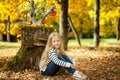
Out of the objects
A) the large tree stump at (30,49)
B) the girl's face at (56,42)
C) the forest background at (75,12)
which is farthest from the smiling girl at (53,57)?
the forest background at (75,12)

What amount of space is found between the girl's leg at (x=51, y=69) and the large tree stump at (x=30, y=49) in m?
1.35

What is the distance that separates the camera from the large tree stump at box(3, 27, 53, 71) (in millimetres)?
10352

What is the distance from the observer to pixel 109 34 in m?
57.3

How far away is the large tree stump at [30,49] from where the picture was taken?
10352mm

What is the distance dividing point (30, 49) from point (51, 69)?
1.66 metres

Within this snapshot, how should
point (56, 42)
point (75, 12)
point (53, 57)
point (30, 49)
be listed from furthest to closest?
point (75, 12) < point (30, 49) < point (56, 42) < point (53, 57)

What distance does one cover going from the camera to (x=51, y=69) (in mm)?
8984

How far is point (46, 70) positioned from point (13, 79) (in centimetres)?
89

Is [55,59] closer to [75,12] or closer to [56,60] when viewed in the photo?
[56,60]

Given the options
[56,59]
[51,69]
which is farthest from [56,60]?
[51,69]

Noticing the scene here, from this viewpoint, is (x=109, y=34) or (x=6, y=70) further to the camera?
(x=109, y=34)

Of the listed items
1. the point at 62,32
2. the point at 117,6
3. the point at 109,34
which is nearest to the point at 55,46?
the point at 62,32

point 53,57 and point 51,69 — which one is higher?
point 53,57

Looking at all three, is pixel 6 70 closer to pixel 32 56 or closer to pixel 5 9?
pixel 32 56
